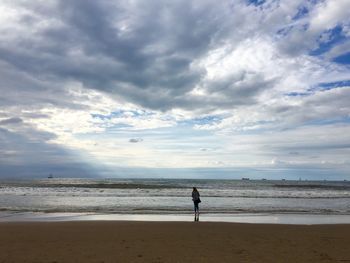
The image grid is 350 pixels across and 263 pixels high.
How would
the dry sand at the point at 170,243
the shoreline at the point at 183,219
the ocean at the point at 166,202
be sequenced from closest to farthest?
the dry sand at the point at 170,243
the shoreline at the point at 183,219
the ocean at the point at 166,202

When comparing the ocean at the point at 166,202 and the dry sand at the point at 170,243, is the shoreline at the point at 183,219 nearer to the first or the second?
the ocean at the point at 166,202

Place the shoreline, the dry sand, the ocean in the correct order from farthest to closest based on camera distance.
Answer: the ocean < the shoreline < the dry sand

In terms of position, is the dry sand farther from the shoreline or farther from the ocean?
the ocean

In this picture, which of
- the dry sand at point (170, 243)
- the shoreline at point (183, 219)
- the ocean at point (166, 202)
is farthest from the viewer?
the ocean at point (166, 202)

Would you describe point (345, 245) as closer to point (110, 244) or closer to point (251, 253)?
point (251, 253)

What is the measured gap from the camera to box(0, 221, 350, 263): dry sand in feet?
29.6

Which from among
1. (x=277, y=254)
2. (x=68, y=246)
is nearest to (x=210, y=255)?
(x=277, y=254)

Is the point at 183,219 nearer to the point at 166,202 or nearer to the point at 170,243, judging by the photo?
the point at 170,243

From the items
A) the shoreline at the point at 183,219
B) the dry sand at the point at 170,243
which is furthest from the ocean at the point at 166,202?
the dry sand at the point at 170,243

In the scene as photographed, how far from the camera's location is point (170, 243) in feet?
36.0

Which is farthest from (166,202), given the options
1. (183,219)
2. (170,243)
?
(170,243)

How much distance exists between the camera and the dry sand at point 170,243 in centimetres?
902

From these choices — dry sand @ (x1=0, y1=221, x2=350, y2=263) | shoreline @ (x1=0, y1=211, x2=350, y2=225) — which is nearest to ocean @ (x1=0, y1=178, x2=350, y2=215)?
shoreline @ (x1=0, y1=211, x2=350, y2=225)

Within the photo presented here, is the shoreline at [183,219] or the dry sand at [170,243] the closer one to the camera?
the dry sand at [170,243]
